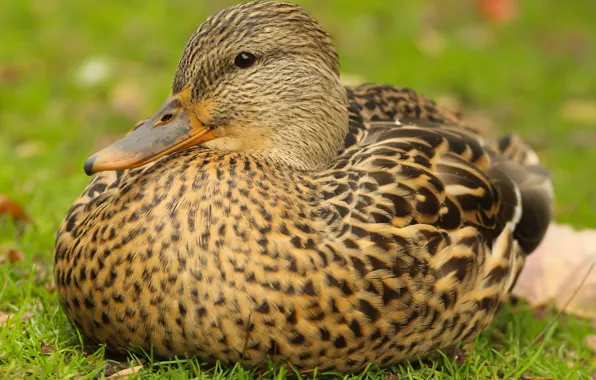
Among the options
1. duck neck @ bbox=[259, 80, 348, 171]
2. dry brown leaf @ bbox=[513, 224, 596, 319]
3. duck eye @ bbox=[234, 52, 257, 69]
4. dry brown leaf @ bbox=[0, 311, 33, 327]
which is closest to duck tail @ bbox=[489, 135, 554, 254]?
dry brown leaf @ bbox=[513, 224, 596, 319]

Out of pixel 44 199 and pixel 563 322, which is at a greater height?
pixel 44 199

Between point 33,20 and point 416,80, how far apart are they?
3556 mm

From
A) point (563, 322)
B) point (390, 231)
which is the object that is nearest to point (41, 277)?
point (390, 231)

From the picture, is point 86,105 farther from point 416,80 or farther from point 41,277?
point 41,277

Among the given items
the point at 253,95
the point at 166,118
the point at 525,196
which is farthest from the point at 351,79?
the point at 166,118

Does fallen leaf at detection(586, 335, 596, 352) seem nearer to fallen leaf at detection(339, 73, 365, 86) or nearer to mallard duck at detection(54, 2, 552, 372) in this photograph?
mallard duck at detection(54, 2, 552, 372)

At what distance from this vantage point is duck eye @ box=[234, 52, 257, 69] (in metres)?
3.70

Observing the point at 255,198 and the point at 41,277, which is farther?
the point at 41,277

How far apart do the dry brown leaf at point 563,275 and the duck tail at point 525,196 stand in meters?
0.42

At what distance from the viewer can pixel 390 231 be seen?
354 cm

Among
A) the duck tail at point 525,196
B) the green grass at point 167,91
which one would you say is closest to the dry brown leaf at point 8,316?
the green grass at point 167,91

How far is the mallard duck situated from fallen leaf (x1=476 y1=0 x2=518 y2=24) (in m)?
6.52

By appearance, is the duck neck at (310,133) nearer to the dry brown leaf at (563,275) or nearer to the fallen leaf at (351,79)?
the dry brown leaf at (563,275)

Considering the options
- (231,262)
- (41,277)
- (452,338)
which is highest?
(231,262)
